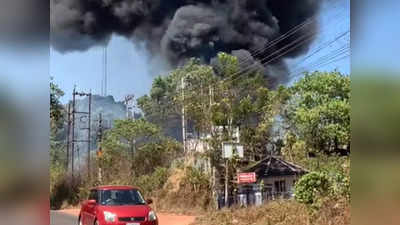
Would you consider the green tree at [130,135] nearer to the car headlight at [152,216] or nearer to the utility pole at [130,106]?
the utility pole at [130,106]

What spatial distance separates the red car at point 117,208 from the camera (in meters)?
8.10

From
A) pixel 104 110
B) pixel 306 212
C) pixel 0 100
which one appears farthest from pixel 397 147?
pixel 104 110

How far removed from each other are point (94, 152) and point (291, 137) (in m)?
4.08

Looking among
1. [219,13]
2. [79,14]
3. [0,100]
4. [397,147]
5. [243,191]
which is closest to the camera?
[0,100]

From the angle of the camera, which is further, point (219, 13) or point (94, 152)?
point (94, 152)

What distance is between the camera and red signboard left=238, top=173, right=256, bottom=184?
Result: 416 inches

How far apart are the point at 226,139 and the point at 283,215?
2.08 meters

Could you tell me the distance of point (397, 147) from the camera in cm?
439

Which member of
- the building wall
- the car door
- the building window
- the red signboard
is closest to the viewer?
the car door

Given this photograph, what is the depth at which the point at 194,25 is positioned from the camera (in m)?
10.0

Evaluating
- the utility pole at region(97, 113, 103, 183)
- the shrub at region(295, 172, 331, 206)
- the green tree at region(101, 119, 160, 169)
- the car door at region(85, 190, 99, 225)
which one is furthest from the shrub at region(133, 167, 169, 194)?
the shrub at region(295, 172, 331, 206)

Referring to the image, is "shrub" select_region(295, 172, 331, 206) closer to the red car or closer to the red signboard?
the red signboard

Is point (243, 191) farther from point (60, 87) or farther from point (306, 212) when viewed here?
point (60, 87)

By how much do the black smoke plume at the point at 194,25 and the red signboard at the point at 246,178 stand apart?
77.0 inches
